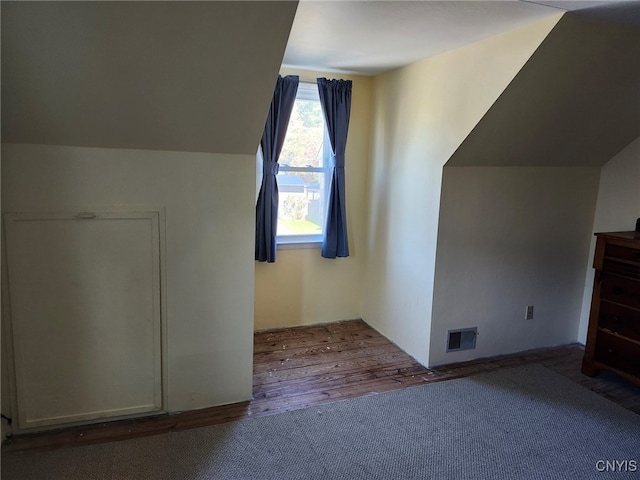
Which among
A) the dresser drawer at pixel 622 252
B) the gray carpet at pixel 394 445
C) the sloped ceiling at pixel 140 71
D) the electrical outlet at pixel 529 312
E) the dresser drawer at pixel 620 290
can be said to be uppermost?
the sloped ceiling at pixel 140 71

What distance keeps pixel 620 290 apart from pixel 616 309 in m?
0.13

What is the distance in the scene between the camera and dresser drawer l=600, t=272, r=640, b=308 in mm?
2789

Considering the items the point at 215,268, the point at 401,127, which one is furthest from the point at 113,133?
the point at 401,127

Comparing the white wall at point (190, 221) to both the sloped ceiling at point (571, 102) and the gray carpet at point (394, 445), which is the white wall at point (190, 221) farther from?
the sloped ceiling at point (571, 102)

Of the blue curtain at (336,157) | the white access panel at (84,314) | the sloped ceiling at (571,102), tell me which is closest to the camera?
the white access panel at (84,314)

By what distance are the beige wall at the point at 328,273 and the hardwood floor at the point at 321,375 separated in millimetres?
150

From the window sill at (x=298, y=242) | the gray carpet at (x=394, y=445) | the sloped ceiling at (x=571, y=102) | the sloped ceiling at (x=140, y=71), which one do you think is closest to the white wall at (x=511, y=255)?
the sloped ceiling at (x=571, y=102)

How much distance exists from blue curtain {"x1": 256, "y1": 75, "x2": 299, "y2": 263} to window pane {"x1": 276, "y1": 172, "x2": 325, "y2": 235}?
210mm

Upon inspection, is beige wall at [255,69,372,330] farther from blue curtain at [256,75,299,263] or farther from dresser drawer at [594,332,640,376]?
dresser drawer at [594,332,640,376]

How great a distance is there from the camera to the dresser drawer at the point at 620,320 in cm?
279

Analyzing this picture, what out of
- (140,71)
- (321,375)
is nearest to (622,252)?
(321,375)

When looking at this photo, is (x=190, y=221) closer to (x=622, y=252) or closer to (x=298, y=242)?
(x=298, y=242)

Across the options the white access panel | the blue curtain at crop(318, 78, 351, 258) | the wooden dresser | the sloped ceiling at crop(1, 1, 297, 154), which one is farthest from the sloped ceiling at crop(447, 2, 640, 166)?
the white access panel

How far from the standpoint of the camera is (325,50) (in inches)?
114
